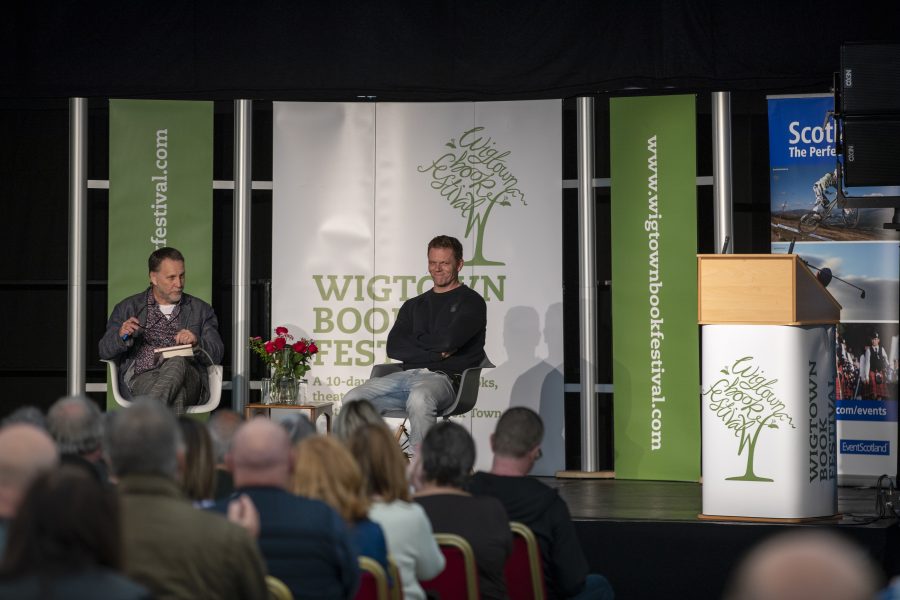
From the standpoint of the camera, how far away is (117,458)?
2422mm

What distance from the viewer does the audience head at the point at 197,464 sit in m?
2.82

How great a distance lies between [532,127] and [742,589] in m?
6.31

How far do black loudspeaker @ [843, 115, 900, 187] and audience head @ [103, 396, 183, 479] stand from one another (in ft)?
13.2

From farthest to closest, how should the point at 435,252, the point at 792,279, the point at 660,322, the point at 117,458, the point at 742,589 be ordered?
the point at 660,322 → the point at 435,252 → the point at 792,279 → the point at 117,458 → the point at 742,589

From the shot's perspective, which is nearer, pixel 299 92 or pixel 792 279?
pixel 792 279

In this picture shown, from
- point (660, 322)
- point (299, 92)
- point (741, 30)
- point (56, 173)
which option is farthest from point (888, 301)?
point (56, 173)

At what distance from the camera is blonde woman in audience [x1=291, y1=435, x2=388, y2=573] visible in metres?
2.81

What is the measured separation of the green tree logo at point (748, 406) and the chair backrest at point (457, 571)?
227 cm

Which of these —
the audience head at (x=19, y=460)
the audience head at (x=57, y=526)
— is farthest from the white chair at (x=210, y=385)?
the audience head at (x=57, y=526)

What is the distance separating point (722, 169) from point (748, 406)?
7.98 ft

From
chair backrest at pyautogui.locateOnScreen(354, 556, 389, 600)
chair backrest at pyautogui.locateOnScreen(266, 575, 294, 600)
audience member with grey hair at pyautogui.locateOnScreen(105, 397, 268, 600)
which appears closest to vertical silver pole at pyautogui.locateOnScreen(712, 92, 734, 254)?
chair backrest at pyautogui.locateOnScreen(354, 556, 389, 600)

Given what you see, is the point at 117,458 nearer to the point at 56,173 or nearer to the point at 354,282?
the point at 354,282

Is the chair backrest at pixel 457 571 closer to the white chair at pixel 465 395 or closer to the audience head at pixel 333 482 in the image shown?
the audience head at pixel 333 482

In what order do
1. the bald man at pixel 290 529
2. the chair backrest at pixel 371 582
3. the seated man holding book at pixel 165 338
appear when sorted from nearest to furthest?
the bald man at pixel 290 529 → the chair backrest at pixel 371 582 → the seated man holding book at pixel 165 338
